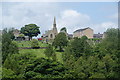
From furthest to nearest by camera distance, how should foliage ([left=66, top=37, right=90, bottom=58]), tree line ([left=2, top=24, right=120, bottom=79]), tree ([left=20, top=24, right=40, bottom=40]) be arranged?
tree ([left=20, top=24, right=40, bottom=40]), foliage ([left=66, top=37, right=90, bottom=58]), tree line ([left=2, top=24, right=120, bottom=79])

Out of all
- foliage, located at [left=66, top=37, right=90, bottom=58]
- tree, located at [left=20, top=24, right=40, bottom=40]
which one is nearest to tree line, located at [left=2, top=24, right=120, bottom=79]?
foliage, located at [left=66, top=37, right=90, bottom=58]

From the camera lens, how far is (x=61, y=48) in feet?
145

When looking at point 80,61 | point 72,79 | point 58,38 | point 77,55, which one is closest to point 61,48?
point 58,38

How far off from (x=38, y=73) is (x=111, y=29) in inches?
1221

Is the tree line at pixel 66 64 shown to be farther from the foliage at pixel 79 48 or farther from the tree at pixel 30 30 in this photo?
the tree at pixel 30 30

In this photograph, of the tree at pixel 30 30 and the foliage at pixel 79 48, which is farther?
the tree at pixel 30 30

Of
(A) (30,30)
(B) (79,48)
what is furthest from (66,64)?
(A) (30,30)

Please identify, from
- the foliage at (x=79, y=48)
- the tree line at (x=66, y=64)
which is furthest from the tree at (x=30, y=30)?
the foliage at (x=79, y=48)

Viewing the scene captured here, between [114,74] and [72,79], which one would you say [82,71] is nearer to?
[114,74]

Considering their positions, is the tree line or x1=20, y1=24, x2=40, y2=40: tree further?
x1=20, y1=24, x2=40, y2=40: tree

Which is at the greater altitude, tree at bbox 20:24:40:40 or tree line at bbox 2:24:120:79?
tree at bbox 20:24:40:40

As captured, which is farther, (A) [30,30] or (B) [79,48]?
(A) [30,30]

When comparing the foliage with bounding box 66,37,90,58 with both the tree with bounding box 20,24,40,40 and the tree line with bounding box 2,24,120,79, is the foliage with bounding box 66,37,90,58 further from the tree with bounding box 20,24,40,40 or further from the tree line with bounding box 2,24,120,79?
the tree with bounding box 20,24,40,40

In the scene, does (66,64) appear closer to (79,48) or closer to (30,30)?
(79,48)
